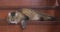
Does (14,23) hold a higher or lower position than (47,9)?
lower

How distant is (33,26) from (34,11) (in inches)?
5.9

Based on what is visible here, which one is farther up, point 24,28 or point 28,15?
point 28,15

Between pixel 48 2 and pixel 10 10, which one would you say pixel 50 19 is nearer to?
pixel 48 2

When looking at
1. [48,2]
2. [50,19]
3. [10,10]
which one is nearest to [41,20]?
[50,19]

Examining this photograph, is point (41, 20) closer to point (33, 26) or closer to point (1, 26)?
point (33, 26)

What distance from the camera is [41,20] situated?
120cm

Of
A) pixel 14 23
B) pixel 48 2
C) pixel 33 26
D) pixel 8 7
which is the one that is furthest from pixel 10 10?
pixel 48 2

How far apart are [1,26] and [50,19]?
0.48 meters

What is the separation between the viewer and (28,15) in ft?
3.95

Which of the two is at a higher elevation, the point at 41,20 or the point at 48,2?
the point at 48,2

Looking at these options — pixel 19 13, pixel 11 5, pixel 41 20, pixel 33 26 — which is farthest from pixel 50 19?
pixel 11 5

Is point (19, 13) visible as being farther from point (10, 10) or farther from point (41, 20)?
point (41, 20)

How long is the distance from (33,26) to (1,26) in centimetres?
31

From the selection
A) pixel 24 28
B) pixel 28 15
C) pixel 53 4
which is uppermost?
pixel 53 4
